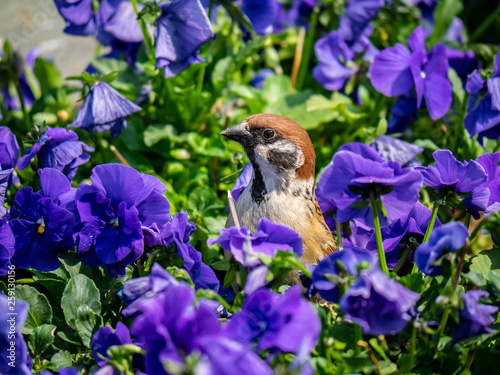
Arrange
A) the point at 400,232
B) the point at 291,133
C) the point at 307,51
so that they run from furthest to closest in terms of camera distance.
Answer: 1. the point at 307,51
2. the point at 291,133
3. the point at 400,232

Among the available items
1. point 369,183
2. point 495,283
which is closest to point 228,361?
point 369,183

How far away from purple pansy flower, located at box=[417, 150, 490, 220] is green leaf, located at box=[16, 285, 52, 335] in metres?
1.10

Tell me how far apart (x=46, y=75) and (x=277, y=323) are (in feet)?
7.69

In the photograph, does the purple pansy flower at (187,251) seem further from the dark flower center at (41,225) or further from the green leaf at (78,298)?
the dark flower center at (41,225)

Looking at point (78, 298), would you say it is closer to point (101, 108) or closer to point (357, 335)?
point (357, 335)

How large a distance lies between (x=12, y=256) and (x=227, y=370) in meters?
0.97

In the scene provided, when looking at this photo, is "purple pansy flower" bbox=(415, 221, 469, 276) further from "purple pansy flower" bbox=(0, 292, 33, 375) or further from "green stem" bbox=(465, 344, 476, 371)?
"purple pansy flower" bbox=(0, 292, 33, 375)

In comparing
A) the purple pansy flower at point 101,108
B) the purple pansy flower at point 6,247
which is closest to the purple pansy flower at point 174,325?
the purple pansy flower at point 6,247

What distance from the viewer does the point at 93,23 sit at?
8.55ft

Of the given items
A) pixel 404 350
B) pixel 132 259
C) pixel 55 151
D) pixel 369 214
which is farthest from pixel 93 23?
pixel 404 350

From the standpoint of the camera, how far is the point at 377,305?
119 cm

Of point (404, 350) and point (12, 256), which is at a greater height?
point (12, 256)

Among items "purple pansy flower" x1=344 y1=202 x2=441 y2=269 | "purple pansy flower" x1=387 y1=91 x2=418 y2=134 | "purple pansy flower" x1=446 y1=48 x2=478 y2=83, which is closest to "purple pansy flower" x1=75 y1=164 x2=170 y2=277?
"purple pansy flower" x1=344 y1=202 x2=441 y2=269

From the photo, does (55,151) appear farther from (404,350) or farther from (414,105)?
(414,105)
